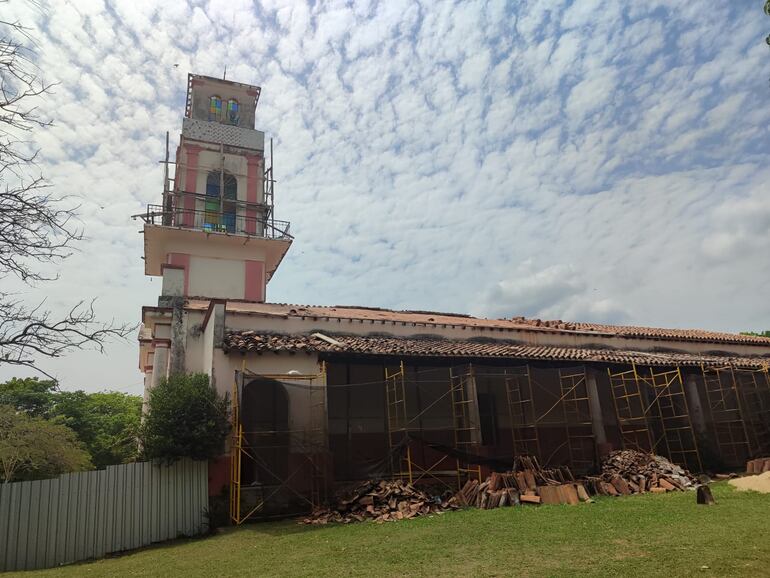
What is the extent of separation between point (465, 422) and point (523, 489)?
3215mm

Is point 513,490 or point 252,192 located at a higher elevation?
point 252,192

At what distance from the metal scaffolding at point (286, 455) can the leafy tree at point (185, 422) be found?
17.0 inches

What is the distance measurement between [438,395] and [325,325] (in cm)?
430

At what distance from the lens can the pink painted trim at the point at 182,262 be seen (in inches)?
853

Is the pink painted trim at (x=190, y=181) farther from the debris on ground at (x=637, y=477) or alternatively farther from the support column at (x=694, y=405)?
the support column at (x=694, y=405)

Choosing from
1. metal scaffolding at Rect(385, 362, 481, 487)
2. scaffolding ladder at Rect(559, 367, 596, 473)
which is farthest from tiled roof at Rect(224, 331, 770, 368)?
scaffolding ladder at Rect(559, 367, 596, 473)

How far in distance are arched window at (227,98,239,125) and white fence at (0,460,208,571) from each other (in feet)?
57.8

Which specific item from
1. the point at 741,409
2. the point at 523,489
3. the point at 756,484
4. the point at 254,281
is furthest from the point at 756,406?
the point at 254,281

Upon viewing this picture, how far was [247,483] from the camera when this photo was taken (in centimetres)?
1316

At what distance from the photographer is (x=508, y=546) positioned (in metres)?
8.18

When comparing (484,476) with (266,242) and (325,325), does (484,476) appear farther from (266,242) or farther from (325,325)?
(266,242)

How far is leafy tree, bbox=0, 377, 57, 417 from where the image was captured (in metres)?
34.1

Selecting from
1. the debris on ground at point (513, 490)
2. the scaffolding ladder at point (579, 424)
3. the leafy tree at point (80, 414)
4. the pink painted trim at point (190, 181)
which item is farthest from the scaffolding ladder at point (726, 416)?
the leafy tree at point (80, 414)

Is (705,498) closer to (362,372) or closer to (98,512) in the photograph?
(362,372)
